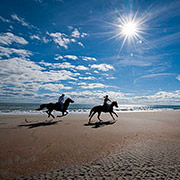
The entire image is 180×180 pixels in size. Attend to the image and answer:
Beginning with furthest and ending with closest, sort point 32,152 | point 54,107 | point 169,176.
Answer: point 54,107 < point 32,152 < point 169,176

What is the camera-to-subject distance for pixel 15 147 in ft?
17.2

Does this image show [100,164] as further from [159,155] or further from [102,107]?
[102,107]

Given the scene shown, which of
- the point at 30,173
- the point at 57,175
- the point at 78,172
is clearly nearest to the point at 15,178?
the point at 30,173

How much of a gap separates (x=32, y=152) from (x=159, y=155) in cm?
414

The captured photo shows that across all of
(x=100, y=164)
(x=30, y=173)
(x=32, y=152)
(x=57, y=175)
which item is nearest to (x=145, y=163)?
(x=100, y=164)

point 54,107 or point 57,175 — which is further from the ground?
point 54,107

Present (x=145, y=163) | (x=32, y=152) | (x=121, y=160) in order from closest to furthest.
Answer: (x=145, y=163) → (x=121, y=160) → (x=32, y=152)

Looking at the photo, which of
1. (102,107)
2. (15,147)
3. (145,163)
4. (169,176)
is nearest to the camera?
(169,176)

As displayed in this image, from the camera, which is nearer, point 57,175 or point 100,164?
point 57,175

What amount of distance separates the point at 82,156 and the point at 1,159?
96.3 inches

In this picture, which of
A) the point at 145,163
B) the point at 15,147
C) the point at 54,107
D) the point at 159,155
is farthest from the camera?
the point at 54,107

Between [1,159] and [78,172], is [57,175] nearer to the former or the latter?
[78,172]

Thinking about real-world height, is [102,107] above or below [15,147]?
above

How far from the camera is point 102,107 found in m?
14.7
